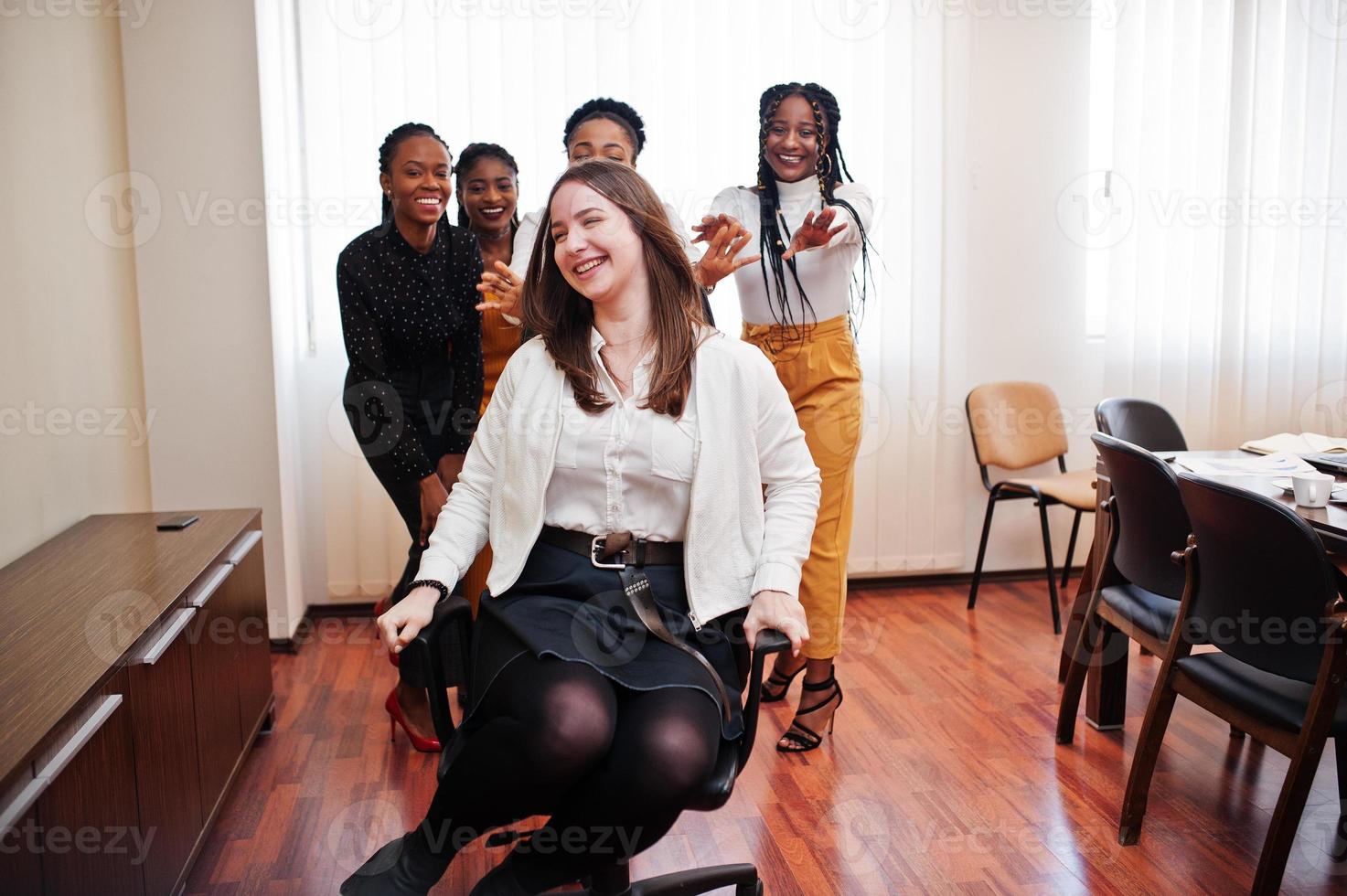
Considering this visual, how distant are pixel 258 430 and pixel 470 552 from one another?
1826mm

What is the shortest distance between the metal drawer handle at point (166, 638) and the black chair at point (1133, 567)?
2.00 m

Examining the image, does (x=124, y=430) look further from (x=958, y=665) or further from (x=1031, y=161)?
(x=1031, y=161)

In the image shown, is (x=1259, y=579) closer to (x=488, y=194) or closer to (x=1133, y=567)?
(x=1133, y=567)

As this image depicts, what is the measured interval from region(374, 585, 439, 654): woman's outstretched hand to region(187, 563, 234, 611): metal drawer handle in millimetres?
712

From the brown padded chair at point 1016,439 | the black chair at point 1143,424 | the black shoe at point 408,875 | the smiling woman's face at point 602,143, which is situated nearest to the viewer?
the black shoe at point 408,875

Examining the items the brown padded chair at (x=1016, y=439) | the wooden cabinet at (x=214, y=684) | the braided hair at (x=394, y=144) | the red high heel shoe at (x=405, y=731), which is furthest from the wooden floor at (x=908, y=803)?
the braided hair at (x=394, y=144)

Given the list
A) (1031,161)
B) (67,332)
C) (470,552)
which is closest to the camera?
(470,552)

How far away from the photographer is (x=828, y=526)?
2699mm

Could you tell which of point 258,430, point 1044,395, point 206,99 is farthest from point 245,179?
point 1044,395

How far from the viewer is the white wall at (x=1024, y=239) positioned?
13.2ft

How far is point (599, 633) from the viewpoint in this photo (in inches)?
67.6

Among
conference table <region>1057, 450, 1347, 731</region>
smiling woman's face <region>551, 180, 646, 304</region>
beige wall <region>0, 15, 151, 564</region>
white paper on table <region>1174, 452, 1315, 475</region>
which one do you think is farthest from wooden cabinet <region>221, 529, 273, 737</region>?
white paper on table <region>1174, 452, 1315, 475</region>

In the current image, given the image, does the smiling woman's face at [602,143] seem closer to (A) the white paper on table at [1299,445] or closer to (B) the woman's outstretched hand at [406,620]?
(B) the woman's outstretched hand at [406,620]

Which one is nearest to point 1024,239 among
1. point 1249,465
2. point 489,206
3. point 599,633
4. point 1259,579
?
point 1249,465
